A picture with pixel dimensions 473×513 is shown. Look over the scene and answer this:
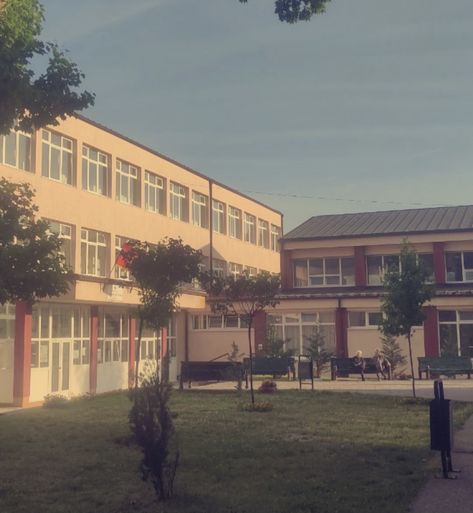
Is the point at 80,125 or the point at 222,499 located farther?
the point at 80,125

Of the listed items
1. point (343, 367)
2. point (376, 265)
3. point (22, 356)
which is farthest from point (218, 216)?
point (22, 356)

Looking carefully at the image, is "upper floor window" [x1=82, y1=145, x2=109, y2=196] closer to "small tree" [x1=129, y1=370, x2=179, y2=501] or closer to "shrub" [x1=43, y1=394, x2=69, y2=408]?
"shrub" [x1=43, y1=394, x2=69, y2=408]

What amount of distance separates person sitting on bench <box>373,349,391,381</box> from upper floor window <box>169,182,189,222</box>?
1215 cm

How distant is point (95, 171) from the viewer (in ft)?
92.7

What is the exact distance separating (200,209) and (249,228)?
7729mm

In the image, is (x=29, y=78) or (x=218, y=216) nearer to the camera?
(x=29, y=78)

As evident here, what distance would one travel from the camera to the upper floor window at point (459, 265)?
3734 centimetres

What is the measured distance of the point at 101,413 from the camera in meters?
17.3

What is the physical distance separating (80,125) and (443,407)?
20927mm

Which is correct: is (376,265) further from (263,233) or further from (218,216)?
(263,233)

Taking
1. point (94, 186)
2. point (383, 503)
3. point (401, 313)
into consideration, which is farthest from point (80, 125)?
point (383, 503)

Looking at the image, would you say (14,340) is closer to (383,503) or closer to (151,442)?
(151,442)

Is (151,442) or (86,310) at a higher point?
(86,310)

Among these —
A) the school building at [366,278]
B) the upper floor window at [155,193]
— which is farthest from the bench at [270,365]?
the upper floor window at [155,193]
